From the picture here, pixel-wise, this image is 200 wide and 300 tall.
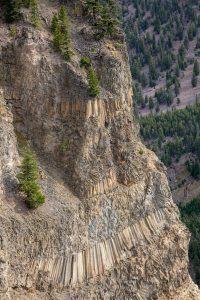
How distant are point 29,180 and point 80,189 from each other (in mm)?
5300

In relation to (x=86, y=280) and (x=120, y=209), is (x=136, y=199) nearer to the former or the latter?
(x=120, y=209)

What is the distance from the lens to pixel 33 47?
36.7 m

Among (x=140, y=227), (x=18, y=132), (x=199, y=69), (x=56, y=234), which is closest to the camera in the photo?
(x=56, y=234)

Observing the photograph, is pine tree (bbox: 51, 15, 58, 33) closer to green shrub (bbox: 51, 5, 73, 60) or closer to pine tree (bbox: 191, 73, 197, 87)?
green shrub (bbox: 51, 5, 73, 60)

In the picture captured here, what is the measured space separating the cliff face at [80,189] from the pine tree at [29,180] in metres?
0.74

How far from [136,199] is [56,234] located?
8.84 metres

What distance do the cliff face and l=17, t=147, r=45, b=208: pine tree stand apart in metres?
0.74

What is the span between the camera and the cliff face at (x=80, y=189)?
1296 inches

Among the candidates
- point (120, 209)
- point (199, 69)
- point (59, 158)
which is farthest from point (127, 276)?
point (199, 69)

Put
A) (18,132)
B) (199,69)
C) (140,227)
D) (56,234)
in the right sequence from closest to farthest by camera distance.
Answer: (56,234)
(18,132)
(140,227)
(199,69)

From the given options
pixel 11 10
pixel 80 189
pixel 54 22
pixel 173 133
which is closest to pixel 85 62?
pixel 54 22

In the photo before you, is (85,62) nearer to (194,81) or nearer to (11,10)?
(11,10)

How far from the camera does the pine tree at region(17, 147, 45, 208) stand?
1280 inches

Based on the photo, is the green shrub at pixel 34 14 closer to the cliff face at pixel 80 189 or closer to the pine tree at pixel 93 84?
the cliff face at pixel 80 189
